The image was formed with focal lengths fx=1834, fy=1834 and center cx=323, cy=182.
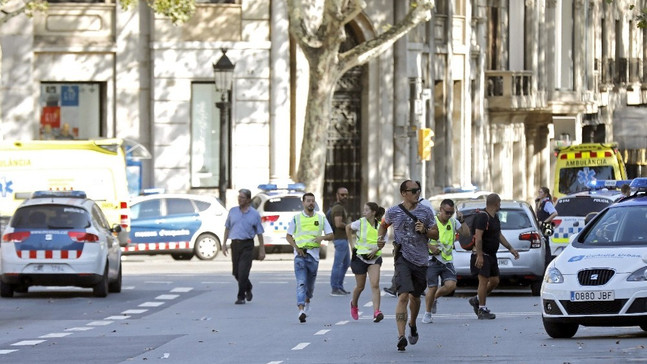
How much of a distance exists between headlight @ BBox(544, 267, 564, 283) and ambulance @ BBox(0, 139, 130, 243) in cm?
1747

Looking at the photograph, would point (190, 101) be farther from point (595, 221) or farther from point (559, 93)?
point (595, 221)

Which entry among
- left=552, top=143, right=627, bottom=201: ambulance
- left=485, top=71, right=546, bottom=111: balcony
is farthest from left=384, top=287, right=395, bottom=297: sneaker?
left=485, top=71, right=546, bottom=111: balcony

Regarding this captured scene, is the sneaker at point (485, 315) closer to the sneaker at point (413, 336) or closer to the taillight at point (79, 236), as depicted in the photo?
the sneaker at point (413, 336)

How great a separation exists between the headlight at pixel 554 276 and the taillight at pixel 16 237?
1102 centimetres

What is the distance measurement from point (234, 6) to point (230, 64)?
4.50 metres

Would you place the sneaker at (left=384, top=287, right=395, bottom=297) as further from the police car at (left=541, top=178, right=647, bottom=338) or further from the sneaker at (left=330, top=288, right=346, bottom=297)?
the police car at (left=541, top=178, right=647, bottom=338)

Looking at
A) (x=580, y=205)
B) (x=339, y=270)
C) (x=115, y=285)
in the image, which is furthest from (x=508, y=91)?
(x=115, y=285)

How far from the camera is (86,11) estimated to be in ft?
147

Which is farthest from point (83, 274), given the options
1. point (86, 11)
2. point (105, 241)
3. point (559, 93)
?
point (559, 93)

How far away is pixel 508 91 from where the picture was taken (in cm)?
5828

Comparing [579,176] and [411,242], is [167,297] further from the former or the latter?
[579,176]

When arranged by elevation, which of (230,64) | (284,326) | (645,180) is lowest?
(284,326)

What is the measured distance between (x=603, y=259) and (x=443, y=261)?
4879mm

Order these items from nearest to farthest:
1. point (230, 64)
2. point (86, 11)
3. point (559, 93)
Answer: point (230, 64) < point (86, 11) < point (559, 93)
